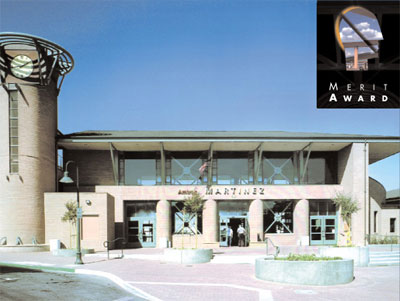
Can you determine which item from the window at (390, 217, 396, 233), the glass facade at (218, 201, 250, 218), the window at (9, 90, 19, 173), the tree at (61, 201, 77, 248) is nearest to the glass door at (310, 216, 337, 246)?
the glass facade at (218, 201, 250, 218)

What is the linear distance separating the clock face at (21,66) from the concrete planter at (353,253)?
72.8ft

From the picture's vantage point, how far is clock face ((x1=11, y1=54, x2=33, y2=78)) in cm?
2592

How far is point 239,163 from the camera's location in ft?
109

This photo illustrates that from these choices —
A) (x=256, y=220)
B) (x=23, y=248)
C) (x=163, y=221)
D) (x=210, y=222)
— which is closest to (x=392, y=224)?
(x=256, y=220)

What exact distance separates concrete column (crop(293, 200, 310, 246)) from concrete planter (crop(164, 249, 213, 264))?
12905mm

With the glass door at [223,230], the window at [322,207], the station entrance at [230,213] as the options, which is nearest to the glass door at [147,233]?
the glass door at [223,230]

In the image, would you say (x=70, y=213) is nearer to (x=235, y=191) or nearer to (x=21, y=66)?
(x=21, y=66)

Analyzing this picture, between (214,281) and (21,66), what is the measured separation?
2035 centimetres

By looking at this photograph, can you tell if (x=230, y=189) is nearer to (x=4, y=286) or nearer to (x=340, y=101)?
(x=4, y=286)

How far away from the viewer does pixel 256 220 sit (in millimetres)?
30297

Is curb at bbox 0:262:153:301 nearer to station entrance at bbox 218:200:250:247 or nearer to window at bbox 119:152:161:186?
window at bbox 119:152:161:186

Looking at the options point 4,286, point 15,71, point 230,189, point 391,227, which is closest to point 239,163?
point 230,189

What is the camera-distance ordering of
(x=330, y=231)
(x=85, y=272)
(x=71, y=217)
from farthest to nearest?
(x=330, y=231) → (x=71, y=217) → (x=85, y=272)

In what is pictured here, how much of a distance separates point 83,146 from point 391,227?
2904cm
